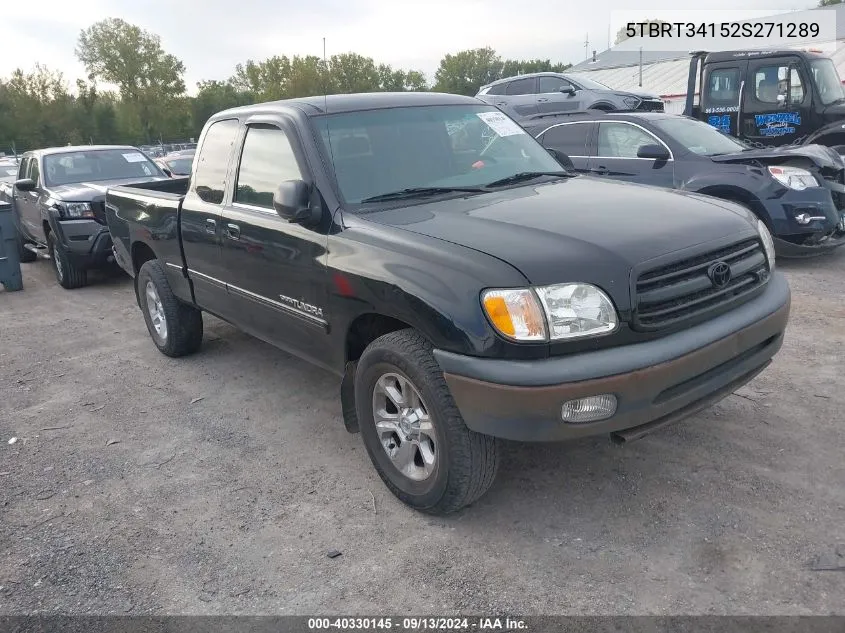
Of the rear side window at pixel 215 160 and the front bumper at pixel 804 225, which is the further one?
the front bumper at pixel 804 225

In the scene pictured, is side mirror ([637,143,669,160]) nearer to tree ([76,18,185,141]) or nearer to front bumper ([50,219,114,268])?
front bumper ([50,219,114,268])

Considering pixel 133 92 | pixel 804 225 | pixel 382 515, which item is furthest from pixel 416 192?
pixel 133 92

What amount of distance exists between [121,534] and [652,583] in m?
2.33

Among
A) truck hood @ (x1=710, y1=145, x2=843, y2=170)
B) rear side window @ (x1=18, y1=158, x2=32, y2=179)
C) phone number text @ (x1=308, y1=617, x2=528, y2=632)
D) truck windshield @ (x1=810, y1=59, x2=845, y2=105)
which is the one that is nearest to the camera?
phone number text @ (x1=308, y1=617, x2=528, y2=632)

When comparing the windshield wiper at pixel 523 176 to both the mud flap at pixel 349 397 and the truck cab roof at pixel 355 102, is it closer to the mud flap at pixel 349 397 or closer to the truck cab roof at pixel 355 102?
the truck cab roof at pixel 355 102

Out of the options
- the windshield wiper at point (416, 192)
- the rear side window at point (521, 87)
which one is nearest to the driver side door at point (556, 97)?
the rear side window at point (521, 87)

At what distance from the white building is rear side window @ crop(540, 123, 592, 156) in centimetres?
1939

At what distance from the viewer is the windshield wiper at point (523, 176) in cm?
390

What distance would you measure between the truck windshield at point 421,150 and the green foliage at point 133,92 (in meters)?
45.1

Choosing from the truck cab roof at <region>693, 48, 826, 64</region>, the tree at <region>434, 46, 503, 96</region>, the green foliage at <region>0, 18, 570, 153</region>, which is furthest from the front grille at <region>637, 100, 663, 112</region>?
the tree at <region>434, 46, 503, 96</region>

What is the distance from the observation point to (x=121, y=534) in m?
3.24

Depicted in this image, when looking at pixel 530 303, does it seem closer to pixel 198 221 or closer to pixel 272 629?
pixel 272 629

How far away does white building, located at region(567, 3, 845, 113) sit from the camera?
2889 centimetres

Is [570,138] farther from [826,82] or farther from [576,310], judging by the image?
[576,310]
